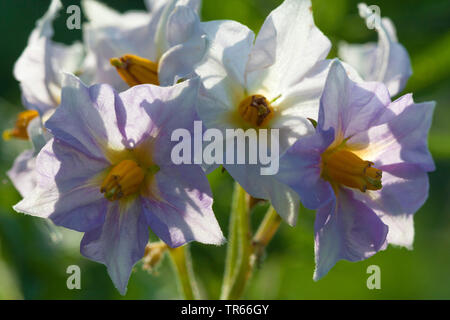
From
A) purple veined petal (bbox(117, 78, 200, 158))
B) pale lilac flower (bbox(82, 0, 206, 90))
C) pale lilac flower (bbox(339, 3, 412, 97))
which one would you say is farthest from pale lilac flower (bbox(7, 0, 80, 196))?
pale lilac flower (bbox(339, 3, 412, 97))

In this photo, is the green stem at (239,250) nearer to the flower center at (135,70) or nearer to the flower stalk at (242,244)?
the flower stalk at (242,244)

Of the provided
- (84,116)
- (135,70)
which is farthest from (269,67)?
(84,116)

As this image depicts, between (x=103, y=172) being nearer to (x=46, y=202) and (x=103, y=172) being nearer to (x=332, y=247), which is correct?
(x=46, y=202)

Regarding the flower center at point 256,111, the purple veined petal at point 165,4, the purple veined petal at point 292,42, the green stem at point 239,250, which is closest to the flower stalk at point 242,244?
the green stem at point 239,250

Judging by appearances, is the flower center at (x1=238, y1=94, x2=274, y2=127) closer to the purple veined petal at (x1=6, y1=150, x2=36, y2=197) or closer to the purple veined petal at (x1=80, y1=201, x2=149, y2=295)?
the purple veined petal at (x1=80, y1=201, x2=149, y2=295)

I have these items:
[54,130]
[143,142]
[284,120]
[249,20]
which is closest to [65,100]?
[54,130]

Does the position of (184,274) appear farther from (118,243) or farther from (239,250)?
(118,243)
